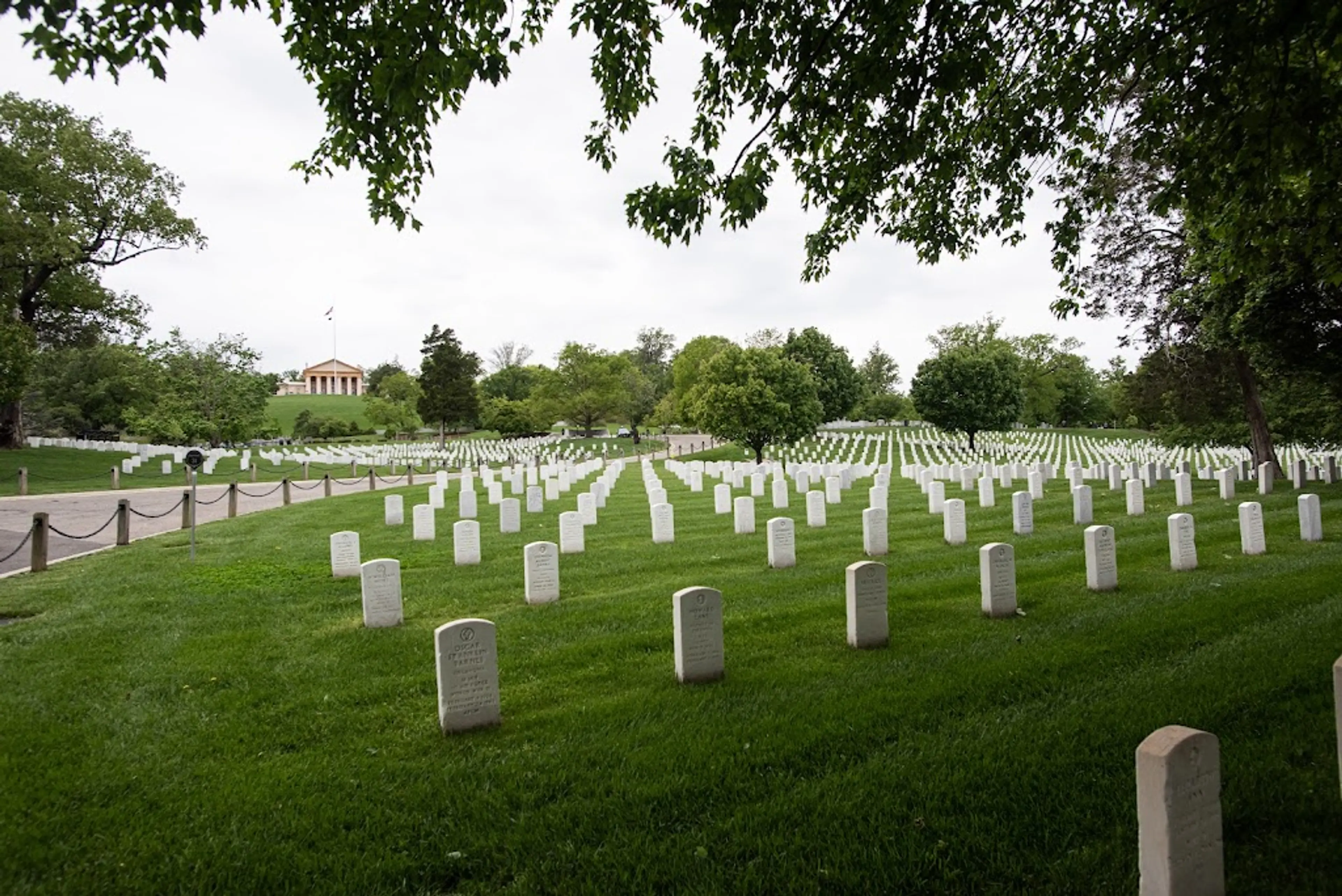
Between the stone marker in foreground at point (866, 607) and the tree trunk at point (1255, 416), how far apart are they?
2197 cm

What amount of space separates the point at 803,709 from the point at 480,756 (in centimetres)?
230

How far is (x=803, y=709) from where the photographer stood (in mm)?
5445

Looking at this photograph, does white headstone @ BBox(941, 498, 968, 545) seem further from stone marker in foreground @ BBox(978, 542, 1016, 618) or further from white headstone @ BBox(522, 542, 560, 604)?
white headstone @ BBox(522, 542, 560, 604)

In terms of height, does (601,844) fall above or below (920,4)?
below

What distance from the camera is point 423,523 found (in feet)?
48.0

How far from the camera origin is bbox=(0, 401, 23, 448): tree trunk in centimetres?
3872

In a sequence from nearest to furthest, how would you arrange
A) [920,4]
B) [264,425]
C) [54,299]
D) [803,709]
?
1. [803,709]
2. [920,4]
3. [54,299]
4. [264,425]

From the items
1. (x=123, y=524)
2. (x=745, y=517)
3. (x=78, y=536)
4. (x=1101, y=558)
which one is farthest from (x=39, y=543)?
(x=1101, y=558)

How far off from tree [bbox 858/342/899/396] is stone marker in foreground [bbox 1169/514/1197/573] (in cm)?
10754

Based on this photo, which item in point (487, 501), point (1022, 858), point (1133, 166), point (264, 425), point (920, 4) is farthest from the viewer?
point (264, 425)

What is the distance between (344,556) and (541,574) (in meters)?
3.65

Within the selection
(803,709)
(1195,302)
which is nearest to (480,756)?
(803,709)

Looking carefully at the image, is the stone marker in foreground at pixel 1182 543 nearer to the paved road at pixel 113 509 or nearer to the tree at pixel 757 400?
the paved road at pixel 113 509

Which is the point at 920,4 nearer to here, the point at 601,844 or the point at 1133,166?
the point at 601,844
